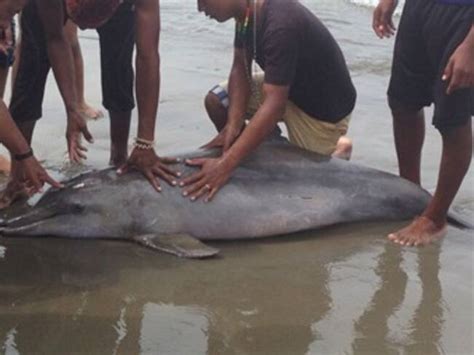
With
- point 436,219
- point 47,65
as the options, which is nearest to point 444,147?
point 436,219

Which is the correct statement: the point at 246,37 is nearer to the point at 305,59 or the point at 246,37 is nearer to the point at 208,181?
the point at 305,59

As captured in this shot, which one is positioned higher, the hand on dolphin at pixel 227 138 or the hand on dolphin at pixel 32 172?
the hand on dolphin at pixel 32 172

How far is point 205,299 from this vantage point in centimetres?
375

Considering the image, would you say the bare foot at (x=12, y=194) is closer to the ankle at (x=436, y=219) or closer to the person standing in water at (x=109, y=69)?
the person standing in water at (x=109, y=69)

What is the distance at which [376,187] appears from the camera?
4.92 metres

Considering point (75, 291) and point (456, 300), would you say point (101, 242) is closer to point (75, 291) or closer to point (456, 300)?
point (75, 291)

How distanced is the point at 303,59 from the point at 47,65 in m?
1.63

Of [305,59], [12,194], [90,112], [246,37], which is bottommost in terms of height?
[90,112]

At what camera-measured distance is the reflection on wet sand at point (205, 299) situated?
332cm


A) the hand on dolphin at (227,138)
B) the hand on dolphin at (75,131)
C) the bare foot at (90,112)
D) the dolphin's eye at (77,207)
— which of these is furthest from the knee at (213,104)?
the bare foot at (90,112)

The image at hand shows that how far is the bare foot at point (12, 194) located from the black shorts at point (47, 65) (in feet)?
1.90

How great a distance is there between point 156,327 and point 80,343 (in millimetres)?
338

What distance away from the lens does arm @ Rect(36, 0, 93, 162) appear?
15.6 ft

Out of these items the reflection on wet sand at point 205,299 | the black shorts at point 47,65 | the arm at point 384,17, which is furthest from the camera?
the arm at point 384,17
